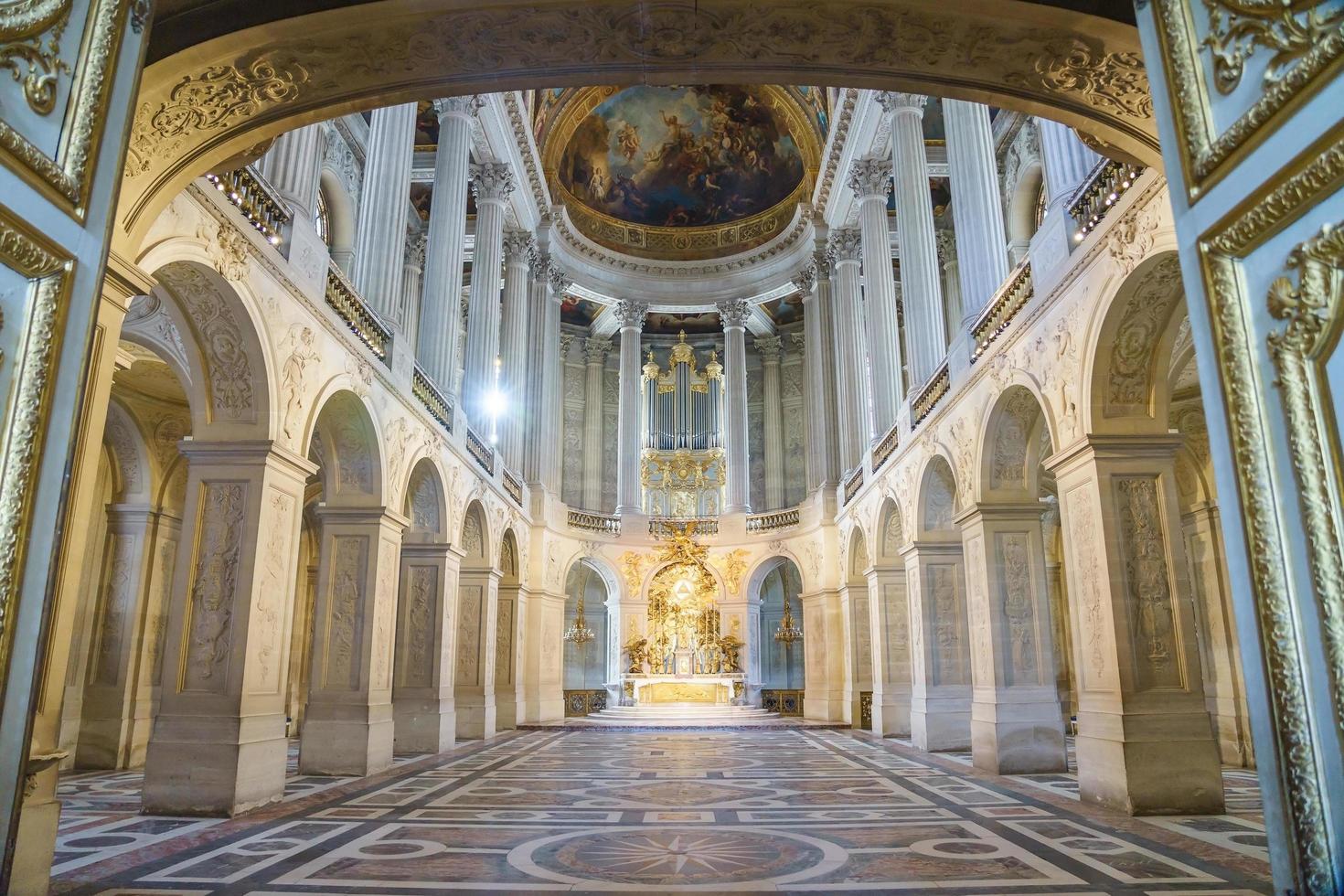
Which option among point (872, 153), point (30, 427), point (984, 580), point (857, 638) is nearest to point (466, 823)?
point (30, 427)

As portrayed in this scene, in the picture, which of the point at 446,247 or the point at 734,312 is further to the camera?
the point at 734,312

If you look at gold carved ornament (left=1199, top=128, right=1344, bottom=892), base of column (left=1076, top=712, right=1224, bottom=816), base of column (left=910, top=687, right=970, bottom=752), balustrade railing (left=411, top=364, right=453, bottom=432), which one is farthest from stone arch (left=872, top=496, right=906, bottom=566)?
gold carved ornament (left=1199, top=128, right=1344, bottom=892)

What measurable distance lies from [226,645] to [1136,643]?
870 cm

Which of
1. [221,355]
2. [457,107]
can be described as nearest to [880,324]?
[457,107]

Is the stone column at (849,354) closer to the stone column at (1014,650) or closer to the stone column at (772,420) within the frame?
the stone column at (772,420)

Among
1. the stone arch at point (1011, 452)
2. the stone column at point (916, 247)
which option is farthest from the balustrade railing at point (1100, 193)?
the stone column at point (916, 247)

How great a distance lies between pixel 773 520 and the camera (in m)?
26.3

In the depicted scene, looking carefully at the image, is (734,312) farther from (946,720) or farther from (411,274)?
(946,720)

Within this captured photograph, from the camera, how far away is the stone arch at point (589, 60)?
5.25 meters

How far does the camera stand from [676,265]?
96.0 feet

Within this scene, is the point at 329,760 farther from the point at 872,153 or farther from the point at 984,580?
the point at 872,153

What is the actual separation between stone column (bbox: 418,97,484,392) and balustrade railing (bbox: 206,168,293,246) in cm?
638

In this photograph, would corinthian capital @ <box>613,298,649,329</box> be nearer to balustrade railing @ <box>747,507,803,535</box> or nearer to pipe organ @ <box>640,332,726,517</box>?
pipe organ @ <box>640,332,726,517</box>

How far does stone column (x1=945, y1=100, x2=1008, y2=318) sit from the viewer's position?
1337cm
